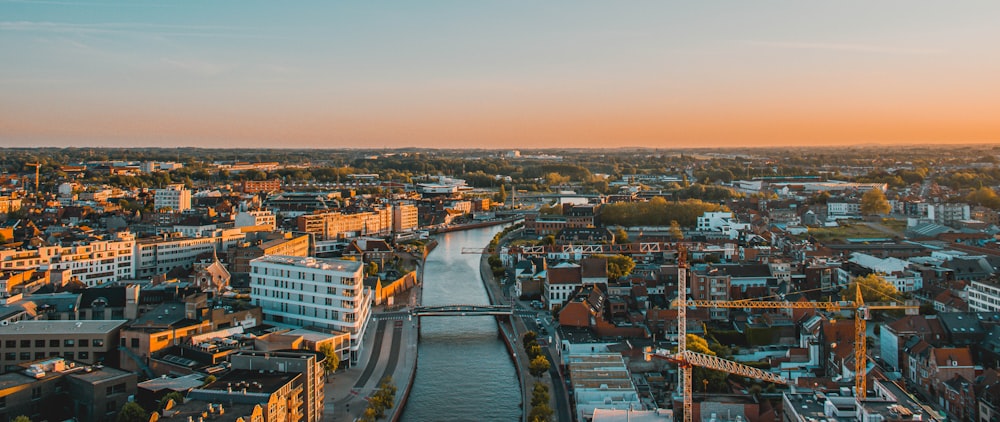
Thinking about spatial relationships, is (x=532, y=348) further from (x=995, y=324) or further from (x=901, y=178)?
(x=901, y=178)

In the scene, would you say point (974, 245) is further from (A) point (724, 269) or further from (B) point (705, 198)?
(B) point (705, 198)

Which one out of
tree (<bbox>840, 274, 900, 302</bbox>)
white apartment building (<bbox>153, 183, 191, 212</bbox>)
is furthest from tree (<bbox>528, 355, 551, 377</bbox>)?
white apartment building (<bbox>153, 183, 191, 212</bbox>)

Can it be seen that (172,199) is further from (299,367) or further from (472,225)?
(299,367)

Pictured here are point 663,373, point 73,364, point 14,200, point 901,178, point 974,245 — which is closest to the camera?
point 73,364

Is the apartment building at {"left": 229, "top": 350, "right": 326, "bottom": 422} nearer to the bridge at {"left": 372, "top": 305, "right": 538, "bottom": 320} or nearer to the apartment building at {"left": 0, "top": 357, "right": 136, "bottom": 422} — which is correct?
the apartment building at {"left": 0, "top": 357, "right": 136, "bottom": 422}

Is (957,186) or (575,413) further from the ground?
(957,186)

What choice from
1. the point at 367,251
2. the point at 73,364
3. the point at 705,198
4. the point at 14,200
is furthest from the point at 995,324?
the point at 14,200

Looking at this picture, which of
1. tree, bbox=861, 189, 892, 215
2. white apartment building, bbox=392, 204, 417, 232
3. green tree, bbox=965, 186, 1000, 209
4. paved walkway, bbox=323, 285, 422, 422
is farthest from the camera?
tree, bbox=861, 189, 892, 215

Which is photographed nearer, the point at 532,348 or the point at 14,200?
the point at 532,348

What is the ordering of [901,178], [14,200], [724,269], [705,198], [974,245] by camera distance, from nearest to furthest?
[724,269] < [974,245] < [14,200] < [705,198] < [901,178]
